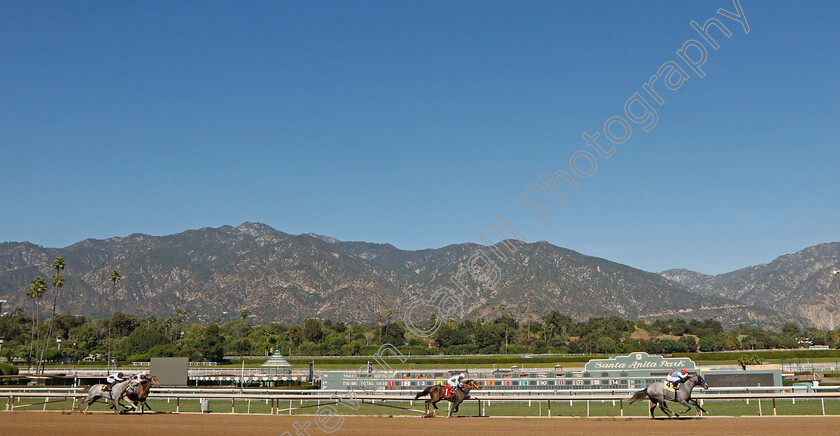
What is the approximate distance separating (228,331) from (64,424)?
17687 cm

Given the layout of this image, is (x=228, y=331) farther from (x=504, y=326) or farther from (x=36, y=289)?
(x=36, y=289)

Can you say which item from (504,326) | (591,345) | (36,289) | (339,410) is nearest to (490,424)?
(339,410)

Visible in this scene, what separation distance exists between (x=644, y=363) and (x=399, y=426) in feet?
82.9

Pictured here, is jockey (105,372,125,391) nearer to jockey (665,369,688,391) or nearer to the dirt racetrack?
the dirt racetrack

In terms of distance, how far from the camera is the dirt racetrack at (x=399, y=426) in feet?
55.7

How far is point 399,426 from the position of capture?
19.0 metres

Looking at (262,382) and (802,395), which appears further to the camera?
(262,382)

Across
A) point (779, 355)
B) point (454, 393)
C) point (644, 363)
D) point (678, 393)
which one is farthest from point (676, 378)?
point (779, 355)

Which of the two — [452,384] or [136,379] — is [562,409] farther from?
[136,379]

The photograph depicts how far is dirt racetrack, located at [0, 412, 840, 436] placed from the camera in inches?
668

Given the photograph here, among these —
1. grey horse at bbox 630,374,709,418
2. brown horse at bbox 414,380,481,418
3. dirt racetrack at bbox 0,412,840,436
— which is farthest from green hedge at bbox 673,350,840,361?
brown horse at bbox 414,380,481,418

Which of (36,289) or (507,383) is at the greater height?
(36,289)

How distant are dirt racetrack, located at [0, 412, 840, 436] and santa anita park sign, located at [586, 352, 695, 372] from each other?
19.8 metres

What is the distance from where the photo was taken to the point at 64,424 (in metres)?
19.6
